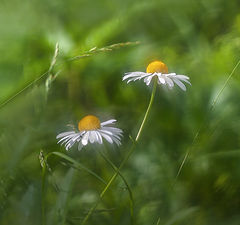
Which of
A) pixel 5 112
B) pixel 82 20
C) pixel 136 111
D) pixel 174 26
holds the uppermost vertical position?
pixel 82 20

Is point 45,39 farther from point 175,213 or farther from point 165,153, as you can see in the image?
point 175,213

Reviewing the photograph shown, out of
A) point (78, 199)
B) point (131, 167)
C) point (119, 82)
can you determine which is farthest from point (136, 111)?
point (78, 199)

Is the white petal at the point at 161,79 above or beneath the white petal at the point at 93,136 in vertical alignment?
above

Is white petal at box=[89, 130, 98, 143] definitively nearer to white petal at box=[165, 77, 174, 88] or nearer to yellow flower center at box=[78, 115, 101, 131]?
yellow flower center at box=[78, 115, 101, 131]

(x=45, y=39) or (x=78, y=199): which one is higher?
(x=45, y=39)

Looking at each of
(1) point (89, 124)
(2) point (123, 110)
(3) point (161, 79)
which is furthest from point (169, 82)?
(2) point (123, 110)

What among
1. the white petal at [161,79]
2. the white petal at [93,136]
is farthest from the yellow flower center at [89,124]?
the white petal at [161,79]

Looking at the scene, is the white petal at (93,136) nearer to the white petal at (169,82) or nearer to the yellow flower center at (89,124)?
the yellow flower center at (89,124)

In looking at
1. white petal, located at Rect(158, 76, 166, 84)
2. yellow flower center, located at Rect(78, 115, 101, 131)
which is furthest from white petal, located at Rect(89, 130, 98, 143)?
white petal, located at Rect(158, 76, 166, 84)


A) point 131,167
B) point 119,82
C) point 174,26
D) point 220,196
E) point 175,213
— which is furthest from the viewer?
point 174,26
